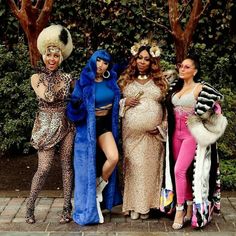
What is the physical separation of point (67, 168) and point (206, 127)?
56.7 inches

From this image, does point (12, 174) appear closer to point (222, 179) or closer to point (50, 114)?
point (50, 114)

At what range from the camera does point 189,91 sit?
5.11 metres

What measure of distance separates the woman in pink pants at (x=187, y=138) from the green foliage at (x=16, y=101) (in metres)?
2.80

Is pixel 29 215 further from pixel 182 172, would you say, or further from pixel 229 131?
pixel 229 131

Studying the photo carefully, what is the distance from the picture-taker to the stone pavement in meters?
5.07

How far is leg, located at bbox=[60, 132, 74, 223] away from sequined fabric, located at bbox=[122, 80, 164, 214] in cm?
56

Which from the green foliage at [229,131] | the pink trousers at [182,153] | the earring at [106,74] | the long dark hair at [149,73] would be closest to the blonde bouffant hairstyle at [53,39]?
the earring at [106,74]

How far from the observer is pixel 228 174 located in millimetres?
6789

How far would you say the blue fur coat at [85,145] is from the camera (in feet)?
16.8

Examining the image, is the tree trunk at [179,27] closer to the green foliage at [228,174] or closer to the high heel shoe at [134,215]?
the green foliage at [228,174]

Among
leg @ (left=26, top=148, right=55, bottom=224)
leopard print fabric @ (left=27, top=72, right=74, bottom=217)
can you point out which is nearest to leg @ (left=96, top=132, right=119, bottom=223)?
leopard print fabric @ (left=27, top=72, right=74, bottom=217)

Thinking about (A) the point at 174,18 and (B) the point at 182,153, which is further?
(A) the point at 174,18

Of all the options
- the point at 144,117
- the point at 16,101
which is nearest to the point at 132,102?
the point at 144,117

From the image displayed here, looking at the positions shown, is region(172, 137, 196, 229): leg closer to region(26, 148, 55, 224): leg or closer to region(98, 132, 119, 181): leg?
region(98, 132, 119, 181): leg
